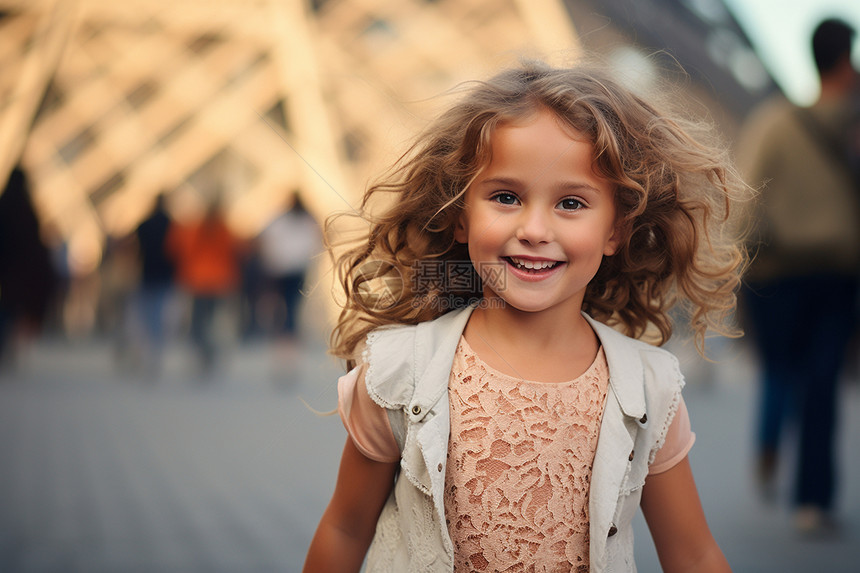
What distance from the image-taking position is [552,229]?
1188 mm

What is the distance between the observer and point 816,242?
9.78ft

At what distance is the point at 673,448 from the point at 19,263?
6339mm

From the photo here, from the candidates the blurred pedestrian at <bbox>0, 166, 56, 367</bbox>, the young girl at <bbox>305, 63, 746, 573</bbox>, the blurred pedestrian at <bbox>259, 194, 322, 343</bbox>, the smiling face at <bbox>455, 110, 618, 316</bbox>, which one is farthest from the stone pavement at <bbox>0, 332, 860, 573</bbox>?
the blurred pedestrian at <bbox>259, 194, 322, 343</bbox>

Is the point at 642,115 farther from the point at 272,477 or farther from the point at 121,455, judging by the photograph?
the point at 121,455

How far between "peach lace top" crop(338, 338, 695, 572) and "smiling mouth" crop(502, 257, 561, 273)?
0.56 feet

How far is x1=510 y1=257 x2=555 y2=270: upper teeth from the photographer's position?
1.21 meters

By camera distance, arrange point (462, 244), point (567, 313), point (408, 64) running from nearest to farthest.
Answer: point (567, 313), point (462, 244), point (408, 64)

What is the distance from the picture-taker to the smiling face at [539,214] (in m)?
1.19

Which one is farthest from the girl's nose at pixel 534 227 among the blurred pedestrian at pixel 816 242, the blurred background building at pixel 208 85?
the blurred background building at pixel 208 85

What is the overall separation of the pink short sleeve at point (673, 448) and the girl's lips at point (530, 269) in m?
0.30

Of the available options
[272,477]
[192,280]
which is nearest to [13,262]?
[192,280]

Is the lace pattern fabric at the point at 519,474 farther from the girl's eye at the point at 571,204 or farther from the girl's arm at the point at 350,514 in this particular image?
the girl's eye at the point at 571,204

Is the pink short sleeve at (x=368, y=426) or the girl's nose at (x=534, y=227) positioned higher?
the girl's nose at (x=534, y=227)

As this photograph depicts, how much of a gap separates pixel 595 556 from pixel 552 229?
486 mm
